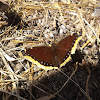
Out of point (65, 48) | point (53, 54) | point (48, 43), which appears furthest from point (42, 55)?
point (48, 43)

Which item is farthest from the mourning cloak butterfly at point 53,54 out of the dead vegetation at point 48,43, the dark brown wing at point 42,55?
the dead vegetation at point 48,43

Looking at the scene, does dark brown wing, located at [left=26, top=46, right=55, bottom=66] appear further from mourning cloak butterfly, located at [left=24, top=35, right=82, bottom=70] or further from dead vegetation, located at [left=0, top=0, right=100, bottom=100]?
dead vegetation, located at [left=0, top=0, right=100, bottom=100]

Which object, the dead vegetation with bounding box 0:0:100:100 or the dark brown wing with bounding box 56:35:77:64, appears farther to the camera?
the dark brown wing with bounding box 56:35:77:64

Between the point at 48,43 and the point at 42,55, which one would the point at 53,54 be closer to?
the point at 42,55

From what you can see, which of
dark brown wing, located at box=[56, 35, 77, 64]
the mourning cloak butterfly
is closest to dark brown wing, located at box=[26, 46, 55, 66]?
the mourning cloak butterfly

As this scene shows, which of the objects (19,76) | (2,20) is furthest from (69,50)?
(2,20)
